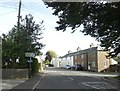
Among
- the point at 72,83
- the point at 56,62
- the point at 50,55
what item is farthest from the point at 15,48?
the point at 50,55

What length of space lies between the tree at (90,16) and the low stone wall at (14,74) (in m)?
17.0

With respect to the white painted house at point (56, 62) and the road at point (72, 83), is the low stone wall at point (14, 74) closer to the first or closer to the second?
the road at point (72, 83)

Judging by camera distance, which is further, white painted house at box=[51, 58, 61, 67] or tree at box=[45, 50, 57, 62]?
tree at box=[45, 50, 57, 62]

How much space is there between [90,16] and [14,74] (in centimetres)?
1972

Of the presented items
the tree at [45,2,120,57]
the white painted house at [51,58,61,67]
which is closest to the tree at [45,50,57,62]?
the white painted house at [51,58,61,67]

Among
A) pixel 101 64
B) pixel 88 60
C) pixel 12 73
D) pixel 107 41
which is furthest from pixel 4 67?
pixel 88 60

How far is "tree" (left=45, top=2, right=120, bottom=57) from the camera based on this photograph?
73.7ft

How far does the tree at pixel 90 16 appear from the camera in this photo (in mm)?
22469

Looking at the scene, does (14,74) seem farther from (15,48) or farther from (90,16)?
(90,16)

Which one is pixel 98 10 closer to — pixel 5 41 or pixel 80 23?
pixel 80 23

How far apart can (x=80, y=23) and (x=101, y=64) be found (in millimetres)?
59080

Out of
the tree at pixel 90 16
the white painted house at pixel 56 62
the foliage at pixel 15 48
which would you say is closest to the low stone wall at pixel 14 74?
the foliage at pixel 15 48

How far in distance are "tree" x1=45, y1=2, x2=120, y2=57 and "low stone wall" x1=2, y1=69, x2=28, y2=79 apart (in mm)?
17038

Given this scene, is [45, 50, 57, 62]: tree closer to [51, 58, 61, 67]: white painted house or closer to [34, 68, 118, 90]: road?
[51, 58, 61, 67]: white painted house
